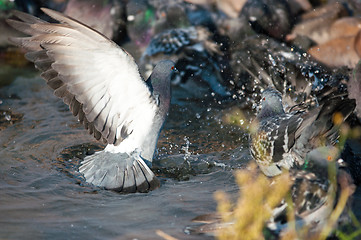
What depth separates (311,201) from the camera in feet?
8.52

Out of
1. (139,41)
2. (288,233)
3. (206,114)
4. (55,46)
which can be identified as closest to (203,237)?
(288,233)

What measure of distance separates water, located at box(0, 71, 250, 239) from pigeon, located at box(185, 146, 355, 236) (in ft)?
1.35

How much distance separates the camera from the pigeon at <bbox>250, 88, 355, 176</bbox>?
2977 millimetres

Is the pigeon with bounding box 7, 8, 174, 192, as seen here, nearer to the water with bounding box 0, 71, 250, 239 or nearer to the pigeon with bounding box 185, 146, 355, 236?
the water with bounding box 0, 71, 250, 239

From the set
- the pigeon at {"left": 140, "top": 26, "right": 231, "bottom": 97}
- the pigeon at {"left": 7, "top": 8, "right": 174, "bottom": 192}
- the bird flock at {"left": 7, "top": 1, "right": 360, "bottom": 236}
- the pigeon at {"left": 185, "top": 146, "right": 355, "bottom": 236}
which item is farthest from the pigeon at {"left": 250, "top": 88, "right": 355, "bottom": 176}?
the pigeon at {"left": 140, "top": 26, "right": 231, "bottom": 97}

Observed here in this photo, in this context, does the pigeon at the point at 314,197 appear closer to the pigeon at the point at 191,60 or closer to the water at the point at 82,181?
the water at the point at 82,181

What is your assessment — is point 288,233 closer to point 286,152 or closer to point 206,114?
point 286,152

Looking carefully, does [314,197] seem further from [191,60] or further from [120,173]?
[191,60]

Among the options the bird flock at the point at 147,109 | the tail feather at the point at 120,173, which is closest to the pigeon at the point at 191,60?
the bird flock at the point at 147,109

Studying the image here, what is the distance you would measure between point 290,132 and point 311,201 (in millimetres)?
832

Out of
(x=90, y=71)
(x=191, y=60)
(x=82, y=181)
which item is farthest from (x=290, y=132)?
(x=191, y=60)

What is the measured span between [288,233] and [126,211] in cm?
120

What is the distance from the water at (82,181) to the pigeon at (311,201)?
0.41 metres

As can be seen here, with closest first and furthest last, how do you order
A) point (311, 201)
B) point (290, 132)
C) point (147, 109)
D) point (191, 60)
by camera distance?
point (311, 201)
point (290, 132)
point (147, 109)
point (191, 60)
